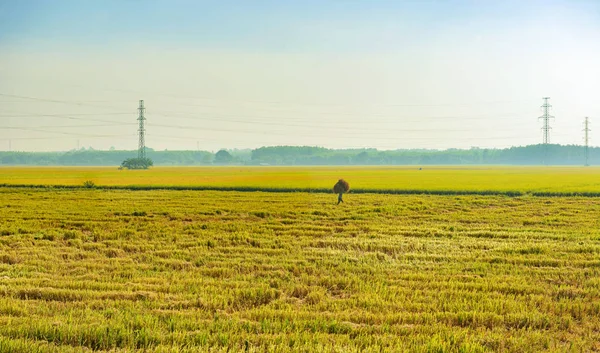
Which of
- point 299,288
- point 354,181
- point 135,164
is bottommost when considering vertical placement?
point 299,288

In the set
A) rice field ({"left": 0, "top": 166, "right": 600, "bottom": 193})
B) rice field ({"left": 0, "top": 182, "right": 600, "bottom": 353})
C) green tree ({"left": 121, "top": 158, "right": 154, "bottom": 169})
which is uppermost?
green tree ({"left": 121, "top": 158, "right": 154, "bottom": 169})

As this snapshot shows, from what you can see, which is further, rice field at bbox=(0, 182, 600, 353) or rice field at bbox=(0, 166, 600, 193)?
rice field at bbox=(0, 166, 600, 193)

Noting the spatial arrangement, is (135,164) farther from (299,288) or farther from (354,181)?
(299,288)

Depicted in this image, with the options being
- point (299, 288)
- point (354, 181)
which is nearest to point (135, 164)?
point (354, 181)

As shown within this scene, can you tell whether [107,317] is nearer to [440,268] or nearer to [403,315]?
[403,315]

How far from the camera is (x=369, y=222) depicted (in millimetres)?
23406

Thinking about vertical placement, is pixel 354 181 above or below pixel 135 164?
below

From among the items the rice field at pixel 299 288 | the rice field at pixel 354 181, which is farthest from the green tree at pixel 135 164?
the rice field at pixel 299 288

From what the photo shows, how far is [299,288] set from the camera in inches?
412

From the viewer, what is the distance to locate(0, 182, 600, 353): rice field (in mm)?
7480

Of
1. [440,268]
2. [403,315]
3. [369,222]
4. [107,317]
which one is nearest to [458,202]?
[369,222]

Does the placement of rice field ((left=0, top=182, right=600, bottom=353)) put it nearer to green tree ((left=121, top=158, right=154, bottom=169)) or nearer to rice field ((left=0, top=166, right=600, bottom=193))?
rice field ((left=0, top=166, right=600, bottom=193))

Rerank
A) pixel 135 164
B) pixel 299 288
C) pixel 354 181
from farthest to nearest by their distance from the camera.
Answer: pixel 135 164, pixel 354 181, pixel 299 288

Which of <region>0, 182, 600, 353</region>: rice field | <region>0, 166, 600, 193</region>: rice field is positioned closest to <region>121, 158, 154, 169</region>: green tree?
<region>0, 166, 600, 193</region>: rice field
